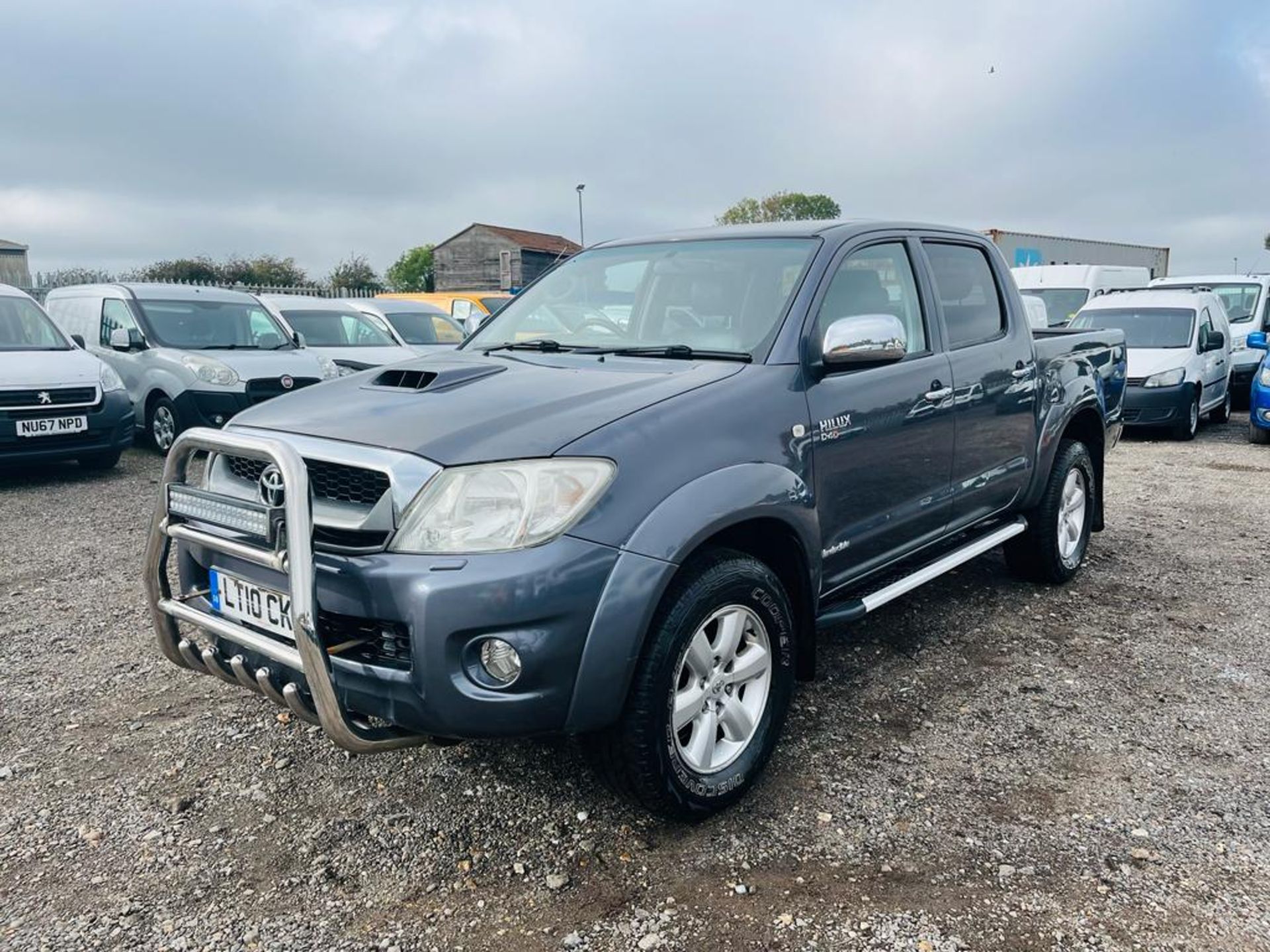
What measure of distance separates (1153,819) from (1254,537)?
4.24 m

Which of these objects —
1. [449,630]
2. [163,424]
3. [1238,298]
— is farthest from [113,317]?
[1238,298]

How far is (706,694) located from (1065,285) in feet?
52.3

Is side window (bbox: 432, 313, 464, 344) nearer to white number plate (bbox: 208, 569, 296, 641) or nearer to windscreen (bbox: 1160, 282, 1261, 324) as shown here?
white number plate (bbox: 208, 569, 296, 641)

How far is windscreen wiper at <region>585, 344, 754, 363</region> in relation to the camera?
3.15m

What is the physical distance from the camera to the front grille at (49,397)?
7348 millimetres

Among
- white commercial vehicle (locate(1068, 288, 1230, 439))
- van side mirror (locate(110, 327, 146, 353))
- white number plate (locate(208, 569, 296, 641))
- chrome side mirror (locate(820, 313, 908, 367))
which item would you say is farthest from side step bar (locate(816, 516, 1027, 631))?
van side mirror (locate(110, 327, 146, 353))

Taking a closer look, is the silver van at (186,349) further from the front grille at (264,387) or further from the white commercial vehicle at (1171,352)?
the white commercial vehicle at (1171,352)

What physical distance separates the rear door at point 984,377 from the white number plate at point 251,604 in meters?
2.71

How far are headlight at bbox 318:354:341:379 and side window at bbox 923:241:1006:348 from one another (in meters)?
6.68

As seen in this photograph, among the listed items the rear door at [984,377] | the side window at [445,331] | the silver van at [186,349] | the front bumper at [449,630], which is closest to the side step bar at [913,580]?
the rear door at [984,377]

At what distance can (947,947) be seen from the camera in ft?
7.50

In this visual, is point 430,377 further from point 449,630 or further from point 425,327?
point 425,327

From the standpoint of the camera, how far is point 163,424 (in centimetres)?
914

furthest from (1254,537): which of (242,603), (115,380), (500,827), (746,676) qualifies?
(115,380)
